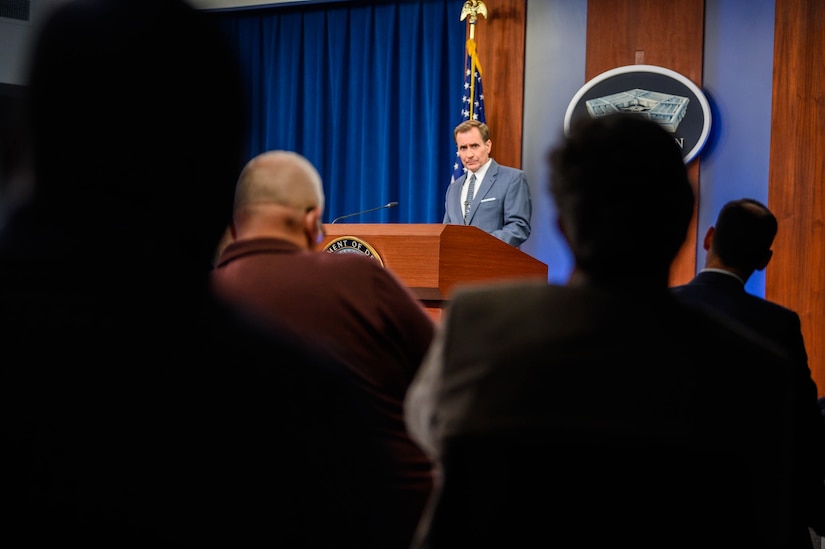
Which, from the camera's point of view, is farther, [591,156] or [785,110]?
[785,110]

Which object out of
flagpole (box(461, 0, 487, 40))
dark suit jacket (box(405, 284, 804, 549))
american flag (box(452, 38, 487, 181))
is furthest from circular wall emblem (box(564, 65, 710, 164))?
dark suit jacket (box(405, 284, 804, 549))

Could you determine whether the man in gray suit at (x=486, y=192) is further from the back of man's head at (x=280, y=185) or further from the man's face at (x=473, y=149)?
the back of man's head at (x=280, y=185)

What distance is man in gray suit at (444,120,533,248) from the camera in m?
4.88

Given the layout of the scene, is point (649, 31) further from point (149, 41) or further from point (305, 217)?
point (149, 41)

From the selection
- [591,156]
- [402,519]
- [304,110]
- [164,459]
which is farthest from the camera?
[304,110]

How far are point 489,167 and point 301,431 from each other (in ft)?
14.9

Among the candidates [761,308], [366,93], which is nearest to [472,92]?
[366,93]

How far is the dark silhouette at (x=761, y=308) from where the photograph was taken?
6.36 ft

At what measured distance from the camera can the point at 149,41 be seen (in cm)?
59

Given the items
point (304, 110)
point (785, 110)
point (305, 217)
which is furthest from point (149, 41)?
point (304, 110)

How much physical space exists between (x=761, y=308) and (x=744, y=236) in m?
0.20

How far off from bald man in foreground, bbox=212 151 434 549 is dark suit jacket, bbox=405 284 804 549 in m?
0.57

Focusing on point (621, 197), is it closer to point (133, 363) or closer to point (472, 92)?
point (133, 363)

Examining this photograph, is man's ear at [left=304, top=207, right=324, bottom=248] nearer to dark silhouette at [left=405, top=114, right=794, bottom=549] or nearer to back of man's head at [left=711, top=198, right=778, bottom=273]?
dark silhouette at [left=405, top=114, right=794, bottom=549]
